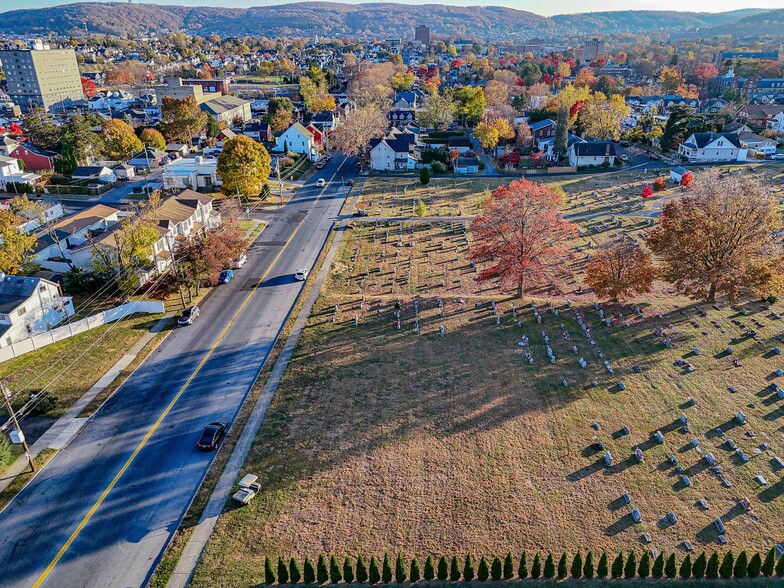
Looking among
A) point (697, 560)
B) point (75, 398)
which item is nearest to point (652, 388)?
point (697, 560)

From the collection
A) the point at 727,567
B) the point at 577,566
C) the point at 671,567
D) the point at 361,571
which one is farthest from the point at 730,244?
the point at 361,571

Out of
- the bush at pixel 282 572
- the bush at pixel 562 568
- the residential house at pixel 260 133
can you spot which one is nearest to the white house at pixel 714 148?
the residential house at pixel 260 133

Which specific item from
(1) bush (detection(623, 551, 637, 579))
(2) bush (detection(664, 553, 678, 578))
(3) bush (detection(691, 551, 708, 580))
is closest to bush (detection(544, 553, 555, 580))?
(1) bush (detection(623, 551, 637, 579))

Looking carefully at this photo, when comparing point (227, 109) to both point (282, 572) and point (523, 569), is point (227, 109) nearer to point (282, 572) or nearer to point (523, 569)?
point (282, 572)

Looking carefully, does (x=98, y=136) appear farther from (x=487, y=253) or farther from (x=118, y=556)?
(x=118, y=556)

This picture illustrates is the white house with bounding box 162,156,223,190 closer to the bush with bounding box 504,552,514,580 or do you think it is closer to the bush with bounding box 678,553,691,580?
the bush with bounding box 504,552,514,580
